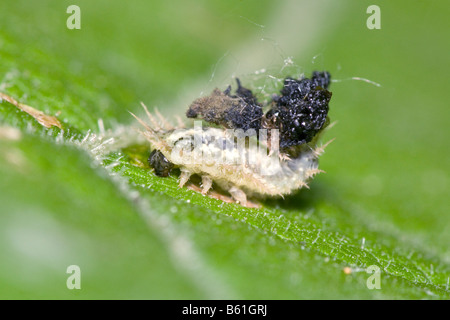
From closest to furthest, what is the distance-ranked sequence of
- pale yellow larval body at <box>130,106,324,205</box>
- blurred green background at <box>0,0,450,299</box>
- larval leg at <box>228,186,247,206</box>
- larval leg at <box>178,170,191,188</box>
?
1. blurred green background at <box>0,0,450,299</box>
2. larval leg at <box>178,170,191,188</box>
3. pale yellow larval body at <box>130,106,324,205</box>
4. larval leg at <box>228,186,247,206</box>

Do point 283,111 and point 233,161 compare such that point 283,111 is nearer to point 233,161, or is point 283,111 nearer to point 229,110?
point 229,110

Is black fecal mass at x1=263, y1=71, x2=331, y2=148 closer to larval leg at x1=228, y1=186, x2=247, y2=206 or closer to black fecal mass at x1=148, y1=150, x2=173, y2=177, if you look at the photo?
larval leg at x1=228, y1=186, x2=247, y2=206

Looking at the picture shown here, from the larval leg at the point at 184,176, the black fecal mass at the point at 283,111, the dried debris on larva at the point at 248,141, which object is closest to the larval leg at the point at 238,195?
the dried debris on larva at the point at 248,141

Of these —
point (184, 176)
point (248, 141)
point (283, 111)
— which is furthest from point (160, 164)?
point (283, 111)

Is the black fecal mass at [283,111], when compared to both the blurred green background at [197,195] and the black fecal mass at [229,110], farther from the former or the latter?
the blurred green background at [197,195]

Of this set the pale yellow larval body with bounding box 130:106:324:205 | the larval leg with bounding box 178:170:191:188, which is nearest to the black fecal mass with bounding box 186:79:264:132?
the pale yellow larval body with bounding box 130:106:324:205

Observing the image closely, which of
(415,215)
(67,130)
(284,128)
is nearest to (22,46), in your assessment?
(67,130)
